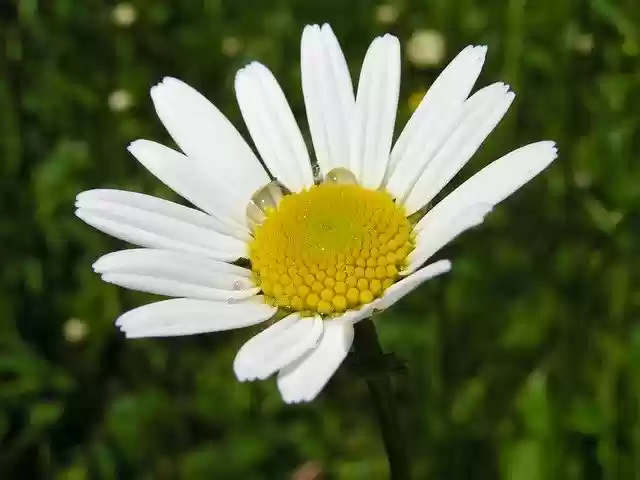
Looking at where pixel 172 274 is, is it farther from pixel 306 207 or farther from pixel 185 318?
pixel 306 207

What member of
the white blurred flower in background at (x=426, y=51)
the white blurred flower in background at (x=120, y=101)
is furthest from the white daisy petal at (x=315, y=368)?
the white blurred flower in background at (x=120, y=101)

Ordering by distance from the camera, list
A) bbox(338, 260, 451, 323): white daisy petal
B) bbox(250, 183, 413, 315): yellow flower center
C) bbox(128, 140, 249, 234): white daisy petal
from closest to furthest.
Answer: bbox(338, 260, 451, 323): white daisy petal
bbox(250, 183, 413, 315): yellow flower center
bbox(128, 140, 249, 234): white daisy petal

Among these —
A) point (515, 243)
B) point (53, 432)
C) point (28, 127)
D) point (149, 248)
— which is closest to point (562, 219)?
point (515, 243)

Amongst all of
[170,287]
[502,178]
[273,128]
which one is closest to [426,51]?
[273,128]

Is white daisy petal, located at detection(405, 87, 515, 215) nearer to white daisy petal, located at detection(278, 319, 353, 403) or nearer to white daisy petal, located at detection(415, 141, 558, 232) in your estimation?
white daisy petal, located at detection(415, 141, 558, 232)

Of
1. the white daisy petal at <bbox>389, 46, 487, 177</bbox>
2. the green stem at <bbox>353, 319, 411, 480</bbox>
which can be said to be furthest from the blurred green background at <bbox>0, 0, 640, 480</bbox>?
the white daisy petal at <bbox>389, 46, 487, 177</bbox>

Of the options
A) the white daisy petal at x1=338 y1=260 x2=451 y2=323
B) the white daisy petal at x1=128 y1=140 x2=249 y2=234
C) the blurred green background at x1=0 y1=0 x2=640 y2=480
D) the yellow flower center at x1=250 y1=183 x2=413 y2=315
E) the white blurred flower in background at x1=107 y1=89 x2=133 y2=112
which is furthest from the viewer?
the white blurred flower in background at x1=107 y1=89 x2=133 y2=112

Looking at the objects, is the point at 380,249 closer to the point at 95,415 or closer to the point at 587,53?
the point at 587,53
